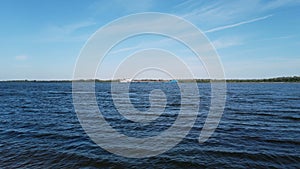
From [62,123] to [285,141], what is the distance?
17600 mm

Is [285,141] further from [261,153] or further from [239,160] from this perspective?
[239,160]

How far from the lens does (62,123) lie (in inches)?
813

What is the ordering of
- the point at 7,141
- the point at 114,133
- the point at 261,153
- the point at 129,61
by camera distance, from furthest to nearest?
the point at 114,133
the point at 7,141
the point at 129,61
the point at 261,153

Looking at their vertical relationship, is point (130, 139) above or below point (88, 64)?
below

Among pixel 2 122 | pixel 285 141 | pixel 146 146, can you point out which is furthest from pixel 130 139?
pixel 2 122

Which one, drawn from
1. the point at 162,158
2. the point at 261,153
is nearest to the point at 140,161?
the point at 162,158

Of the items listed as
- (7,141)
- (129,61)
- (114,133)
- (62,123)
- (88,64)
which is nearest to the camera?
(88,64)

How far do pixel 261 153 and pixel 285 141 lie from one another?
3.63m

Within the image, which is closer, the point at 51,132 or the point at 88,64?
the point at 88,64

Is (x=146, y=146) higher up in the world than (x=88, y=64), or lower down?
lower down

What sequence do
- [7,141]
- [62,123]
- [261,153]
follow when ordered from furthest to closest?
[62,123] → [7,141] → [261,153]

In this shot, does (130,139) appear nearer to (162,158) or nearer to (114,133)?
(114,133)

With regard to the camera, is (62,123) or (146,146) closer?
(146,146)

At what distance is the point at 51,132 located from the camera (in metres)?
17.0
